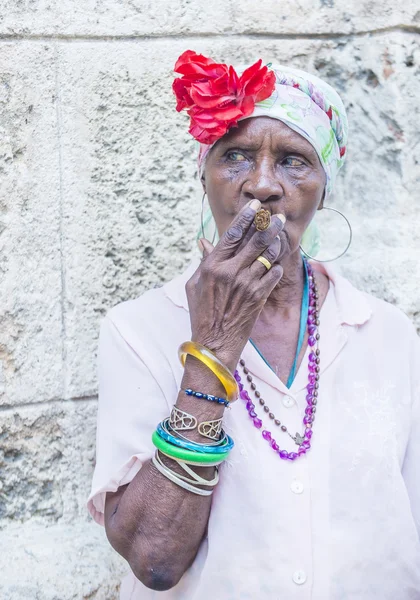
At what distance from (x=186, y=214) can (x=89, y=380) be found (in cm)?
62

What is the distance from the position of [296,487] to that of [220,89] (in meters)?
1.01

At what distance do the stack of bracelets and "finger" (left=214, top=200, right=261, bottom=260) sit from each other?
0.73 feet

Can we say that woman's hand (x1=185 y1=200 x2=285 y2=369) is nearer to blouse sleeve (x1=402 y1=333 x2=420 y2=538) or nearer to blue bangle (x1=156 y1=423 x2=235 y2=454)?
blue bangle (x1=156 y1=423 x2=235 y2=454)

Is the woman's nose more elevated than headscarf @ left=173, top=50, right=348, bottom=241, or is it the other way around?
headscarf @ left=173, top=50, right=348, bottom=241

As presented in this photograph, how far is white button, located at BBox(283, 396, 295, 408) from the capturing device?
6.26ft

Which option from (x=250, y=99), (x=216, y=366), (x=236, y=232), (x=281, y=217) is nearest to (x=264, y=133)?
(x=250, y=99)

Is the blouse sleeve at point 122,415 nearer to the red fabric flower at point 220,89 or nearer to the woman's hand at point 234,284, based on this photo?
the woman's hand at point 234,284

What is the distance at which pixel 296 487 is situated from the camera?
1.80 m

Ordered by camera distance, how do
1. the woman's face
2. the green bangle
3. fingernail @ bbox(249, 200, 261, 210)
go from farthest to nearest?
the woman's face
fingernail @ bbox(249, 200, 261, 210)
the green bangle

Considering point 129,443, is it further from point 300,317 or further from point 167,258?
point 167,258

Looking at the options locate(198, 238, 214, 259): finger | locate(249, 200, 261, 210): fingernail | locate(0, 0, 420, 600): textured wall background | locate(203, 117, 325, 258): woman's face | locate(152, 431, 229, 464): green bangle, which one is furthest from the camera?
locate(0, 0, 420, 600): textured wall background

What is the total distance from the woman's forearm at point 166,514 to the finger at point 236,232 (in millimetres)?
257

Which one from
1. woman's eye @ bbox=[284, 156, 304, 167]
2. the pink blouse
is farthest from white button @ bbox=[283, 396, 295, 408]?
woman's eye @ bbox=[284, 156, 304, 167]

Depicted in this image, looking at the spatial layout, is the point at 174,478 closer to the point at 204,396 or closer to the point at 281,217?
the point at 204,396
